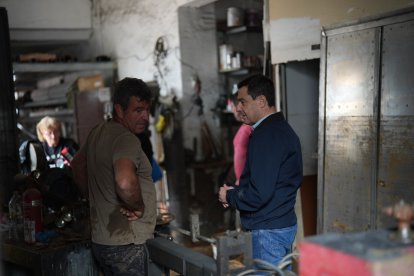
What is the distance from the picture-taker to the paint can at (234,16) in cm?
528

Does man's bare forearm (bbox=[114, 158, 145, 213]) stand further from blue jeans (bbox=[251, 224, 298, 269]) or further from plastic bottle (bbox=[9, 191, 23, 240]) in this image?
plastic bottle (bbox=[9, 191, 23, 240])

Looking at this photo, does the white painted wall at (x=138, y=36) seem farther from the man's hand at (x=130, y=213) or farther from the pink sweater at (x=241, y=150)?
the man's hand at (x=130, y=213)

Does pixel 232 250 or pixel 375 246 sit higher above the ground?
pixel 375 246

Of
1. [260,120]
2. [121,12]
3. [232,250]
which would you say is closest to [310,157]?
[260,120]

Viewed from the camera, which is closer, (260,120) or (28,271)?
(260,120)

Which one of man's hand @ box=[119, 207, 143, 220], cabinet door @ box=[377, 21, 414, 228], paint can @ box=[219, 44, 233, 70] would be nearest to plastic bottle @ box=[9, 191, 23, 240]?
man's hand @ box=[119, 207, 143, 220]

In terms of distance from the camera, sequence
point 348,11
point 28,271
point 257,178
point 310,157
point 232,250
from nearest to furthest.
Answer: point 232,250, point 257,178, point 28,271, point 348,11, point 310,157

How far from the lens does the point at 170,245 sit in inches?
87.9

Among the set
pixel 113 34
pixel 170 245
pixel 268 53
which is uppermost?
pixel 113 34

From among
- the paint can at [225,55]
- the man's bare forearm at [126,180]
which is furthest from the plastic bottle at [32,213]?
the paint can at [225,55]

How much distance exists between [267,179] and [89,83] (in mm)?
4187

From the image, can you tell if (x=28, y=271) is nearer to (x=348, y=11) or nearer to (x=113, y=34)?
(x=348, y=11)

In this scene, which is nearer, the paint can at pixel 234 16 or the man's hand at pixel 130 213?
the man's hand at pixel 130 213

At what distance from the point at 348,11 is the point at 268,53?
0.94 metres
